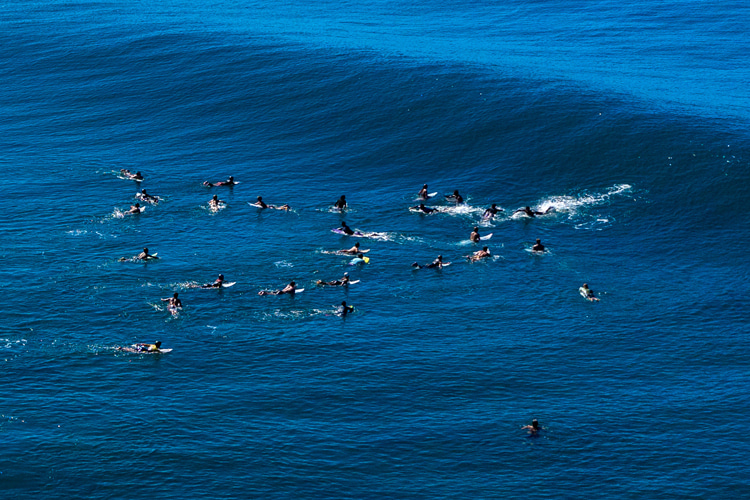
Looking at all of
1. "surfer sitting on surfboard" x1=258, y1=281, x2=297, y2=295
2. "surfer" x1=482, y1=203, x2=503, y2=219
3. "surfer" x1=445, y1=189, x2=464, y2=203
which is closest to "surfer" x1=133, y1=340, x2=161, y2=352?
"surfer sitting on surfboard" x1=258, y1=281, x2=297, y2=295

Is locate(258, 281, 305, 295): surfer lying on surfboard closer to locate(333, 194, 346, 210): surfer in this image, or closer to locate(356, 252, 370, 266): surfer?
locate(356, 252, 370, 266): surfer

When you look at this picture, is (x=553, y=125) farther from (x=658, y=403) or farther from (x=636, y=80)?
(x=658, y=403)

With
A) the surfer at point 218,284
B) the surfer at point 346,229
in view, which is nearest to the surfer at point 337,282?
the surfer at point 218,284

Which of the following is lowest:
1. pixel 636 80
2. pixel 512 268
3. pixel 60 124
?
pixel 512 268

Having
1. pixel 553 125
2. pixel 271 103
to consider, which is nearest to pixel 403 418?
pixel 553 125

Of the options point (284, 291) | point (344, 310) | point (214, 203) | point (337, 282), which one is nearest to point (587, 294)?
point (344, 310)

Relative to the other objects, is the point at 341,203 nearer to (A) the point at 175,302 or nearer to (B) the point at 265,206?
(B) the point at 265,206
